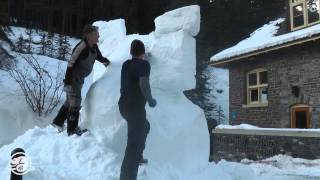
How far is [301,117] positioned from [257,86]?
283 cm

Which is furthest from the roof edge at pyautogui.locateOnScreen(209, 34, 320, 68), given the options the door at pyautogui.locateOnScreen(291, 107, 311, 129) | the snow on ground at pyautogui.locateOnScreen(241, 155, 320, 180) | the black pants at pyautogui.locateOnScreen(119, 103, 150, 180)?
the black pants at pyautogui.locateOnScreen(119, 103, 150, 180)

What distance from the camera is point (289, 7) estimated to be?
19.6 meters

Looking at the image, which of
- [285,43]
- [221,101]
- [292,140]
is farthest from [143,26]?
[292,140]

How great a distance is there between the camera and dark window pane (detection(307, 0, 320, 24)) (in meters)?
17.9

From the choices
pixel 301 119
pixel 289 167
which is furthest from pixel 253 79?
pixel 289 167

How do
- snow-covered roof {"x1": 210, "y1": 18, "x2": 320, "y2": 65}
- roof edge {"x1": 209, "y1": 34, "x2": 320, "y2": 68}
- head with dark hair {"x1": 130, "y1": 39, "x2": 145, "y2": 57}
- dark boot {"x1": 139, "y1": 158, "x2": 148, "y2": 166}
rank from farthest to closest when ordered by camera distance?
snow-covered roof {"x1": 210, "y1": 18, "x2": 320, "y2": 65} < roof edge {"x1": 209, "y1": 34, "x2": 320, "y2": 68} < dark boot {"x1": 139, "y1": 158, "x2": 148, "y2": 166} < head with dark hair {"x1": 130, "y1": 39, "x2": 145, "y2": 57}

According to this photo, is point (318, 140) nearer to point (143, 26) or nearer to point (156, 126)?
point (156, 126)

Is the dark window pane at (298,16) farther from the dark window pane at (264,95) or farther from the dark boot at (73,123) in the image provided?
the dark boot at (73,123)

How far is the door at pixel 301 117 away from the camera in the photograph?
17562 mm

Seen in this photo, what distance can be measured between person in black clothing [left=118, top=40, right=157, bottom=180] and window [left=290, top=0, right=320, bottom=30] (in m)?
13.3

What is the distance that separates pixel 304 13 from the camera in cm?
1842

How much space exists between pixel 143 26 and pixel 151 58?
28630mm

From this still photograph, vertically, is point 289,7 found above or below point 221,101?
above

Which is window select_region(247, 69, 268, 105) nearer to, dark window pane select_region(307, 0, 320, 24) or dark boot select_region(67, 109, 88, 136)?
dark window pane select_region(307, 0, 320, 24)
